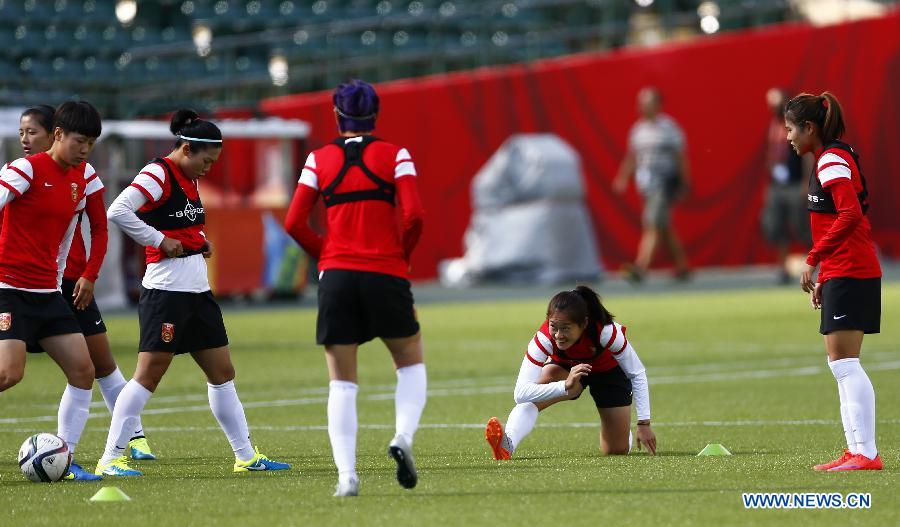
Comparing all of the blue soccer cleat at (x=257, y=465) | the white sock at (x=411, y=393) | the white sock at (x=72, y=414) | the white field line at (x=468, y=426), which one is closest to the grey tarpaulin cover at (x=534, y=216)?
the white field line at (x=468, y=426)

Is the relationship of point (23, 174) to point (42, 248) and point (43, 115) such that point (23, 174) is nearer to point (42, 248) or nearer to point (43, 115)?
point (42, 248)

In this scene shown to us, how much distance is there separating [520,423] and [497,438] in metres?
0.28

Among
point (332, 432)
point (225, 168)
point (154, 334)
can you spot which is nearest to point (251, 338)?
point (225, 168)

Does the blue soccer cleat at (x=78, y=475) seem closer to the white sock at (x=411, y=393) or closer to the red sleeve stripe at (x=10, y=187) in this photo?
the red sleeve stripe at (x=10, y=187)

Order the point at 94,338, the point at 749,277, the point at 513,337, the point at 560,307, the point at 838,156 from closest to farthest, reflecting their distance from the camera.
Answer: the point at 838,156 → the point at 560,307 → the point at 94,338 → the point at 513,337 → the point at 749,277

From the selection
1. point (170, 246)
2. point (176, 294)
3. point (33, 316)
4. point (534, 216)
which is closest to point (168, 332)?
point (176, 294)

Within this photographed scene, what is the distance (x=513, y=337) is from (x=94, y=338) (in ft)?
28.1

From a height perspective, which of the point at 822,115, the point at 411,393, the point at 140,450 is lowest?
the point at 140,450

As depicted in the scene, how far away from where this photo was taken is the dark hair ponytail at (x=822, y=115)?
765 cm

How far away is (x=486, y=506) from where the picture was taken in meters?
6.57

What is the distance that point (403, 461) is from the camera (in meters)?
6.62

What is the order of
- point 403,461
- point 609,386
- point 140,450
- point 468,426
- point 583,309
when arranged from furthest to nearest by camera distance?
point 468,426 → point 609,386 → point 140,450 → point 583,309 → point 403,461

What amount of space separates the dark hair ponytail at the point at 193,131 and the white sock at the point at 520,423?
81.9 inches

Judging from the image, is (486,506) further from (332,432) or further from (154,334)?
(154,334)
